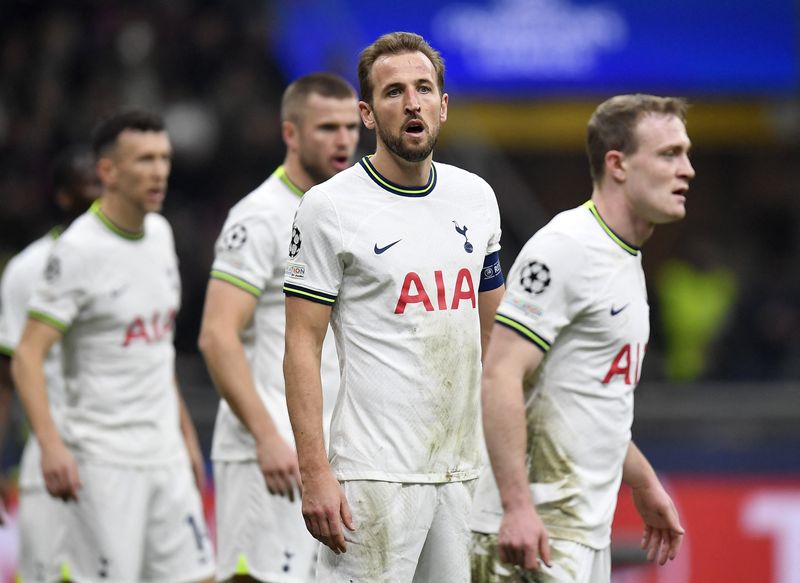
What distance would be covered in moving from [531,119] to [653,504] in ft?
33.7

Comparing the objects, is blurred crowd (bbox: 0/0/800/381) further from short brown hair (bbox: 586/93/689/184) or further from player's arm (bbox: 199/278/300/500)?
short brown hair (bbox: 586/93/689/184)

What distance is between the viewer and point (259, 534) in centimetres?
601

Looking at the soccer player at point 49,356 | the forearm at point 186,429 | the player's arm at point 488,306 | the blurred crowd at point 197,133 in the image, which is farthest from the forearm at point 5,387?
the blurred crowd at point 197,133

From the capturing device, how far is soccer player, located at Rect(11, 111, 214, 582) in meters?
6.64

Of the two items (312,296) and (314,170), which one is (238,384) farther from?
(312,296)

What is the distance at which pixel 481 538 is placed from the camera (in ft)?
15.9

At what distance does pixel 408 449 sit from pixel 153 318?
2542 millimetres

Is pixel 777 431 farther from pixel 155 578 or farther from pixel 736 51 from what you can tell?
pixel 155 578

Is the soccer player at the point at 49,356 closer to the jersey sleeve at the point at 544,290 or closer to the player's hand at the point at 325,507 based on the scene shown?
the player's hand at the point at 325,507

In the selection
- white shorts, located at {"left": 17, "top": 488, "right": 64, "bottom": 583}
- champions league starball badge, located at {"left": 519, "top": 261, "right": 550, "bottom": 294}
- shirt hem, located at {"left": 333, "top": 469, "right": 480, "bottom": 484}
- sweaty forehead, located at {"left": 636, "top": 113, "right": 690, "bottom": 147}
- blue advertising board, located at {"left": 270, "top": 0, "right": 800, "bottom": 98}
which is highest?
blue advertising board, located at {"left": 270, "top": 0, "right": 800, "bottom": 98}

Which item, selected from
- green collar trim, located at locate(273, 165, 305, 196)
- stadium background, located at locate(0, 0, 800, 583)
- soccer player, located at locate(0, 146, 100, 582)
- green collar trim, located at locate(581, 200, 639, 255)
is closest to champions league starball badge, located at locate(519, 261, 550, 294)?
green collar trim, located at locate(581, 200, 639, 255)

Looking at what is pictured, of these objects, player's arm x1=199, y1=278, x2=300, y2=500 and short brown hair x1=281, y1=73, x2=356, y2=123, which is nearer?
player's arm x1=199, y1=278, x2=300, y2=500

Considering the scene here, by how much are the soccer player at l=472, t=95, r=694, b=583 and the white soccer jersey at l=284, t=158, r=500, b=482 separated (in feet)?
0.50

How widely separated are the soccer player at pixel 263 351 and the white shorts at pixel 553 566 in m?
1.10
